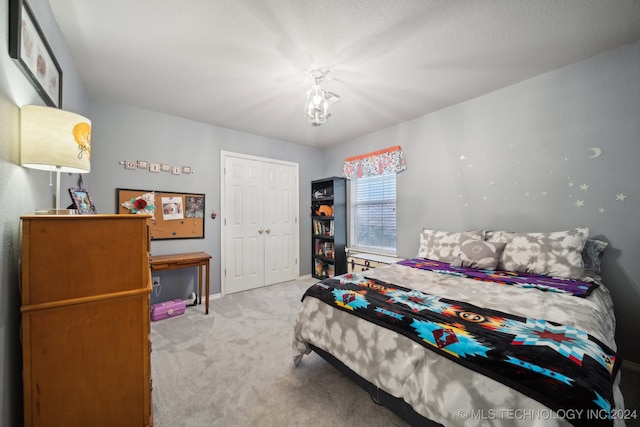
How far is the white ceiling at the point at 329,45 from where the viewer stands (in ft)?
4.90

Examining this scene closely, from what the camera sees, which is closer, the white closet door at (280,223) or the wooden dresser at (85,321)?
the wooden dresser at (85,321)

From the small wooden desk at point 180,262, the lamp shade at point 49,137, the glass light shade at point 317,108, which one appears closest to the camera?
the lamp shade at point 49,137

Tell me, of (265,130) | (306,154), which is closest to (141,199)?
(265,130)

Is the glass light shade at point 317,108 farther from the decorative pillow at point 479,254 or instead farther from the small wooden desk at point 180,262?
the small wooden desk at point 180,262

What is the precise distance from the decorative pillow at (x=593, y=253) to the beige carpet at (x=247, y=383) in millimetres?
795

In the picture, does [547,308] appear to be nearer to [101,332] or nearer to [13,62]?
[101,332]

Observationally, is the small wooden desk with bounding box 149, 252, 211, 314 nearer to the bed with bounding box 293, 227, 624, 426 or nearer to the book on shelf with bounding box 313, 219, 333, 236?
the bed with bounding box 293, 227, 624, 426

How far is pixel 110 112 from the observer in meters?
2.70

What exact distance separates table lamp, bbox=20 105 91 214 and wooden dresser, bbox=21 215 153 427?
0.99 ft

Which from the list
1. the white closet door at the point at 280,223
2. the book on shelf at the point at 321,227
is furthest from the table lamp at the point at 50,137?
the book on shelf at the point at 321,227

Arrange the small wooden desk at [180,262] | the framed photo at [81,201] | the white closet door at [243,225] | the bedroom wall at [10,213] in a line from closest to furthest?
the bedroom wall at [10,213] < the framed photo at [81,201] < the small wooden desk at [180,262] < the white closet door at [243,225]

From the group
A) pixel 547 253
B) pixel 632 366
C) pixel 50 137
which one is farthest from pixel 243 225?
pixel 632 366

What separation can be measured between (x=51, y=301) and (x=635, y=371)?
147 inches

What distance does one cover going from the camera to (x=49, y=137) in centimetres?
106
